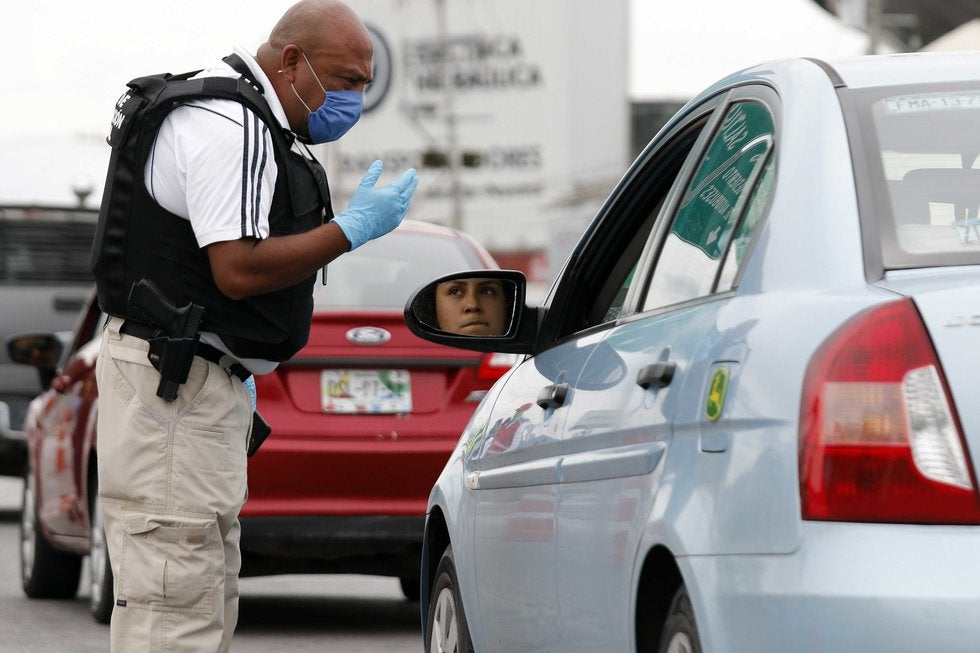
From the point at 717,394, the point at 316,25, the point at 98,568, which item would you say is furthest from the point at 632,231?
the point at 98,568

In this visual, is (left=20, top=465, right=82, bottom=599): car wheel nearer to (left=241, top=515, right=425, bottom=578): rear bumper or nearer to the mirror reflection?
(left=241, top=515, right=425, bottom=578): rear bumper

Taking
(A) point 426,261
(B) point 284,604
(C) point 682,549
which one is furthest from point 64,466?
(C) point 682,549

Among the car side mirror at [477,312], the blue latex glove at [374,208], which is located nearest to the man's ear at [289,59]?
the blue latex glove at [374,208]

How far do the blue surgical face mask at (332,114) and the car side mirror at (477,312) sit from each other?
463 mm

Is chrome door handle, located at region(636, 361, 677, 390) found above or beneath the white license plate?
above

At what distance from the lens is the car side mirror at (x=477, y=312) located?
4438 millimetres

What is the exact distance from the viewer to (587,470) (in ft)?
11.3

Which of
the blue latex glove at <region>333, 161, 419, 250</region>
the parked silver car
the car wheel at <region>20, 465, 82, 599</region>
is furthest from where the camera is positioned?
the parked silver car

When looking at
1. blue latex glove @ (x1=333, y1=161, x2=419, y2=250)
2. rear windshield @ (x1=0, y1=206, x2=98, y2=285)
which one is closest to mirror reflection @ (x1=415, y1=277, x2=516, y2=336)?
blue latex glove @ (x1=333, y1=161, x2=419, y2=250)

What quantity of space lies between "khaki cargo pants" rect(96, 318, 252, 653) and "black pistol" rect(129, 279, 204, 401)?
0.17ft

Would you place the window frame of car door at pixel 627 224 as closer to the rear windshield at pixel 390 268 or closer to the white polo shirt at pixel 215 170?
the white polo shirt at pixel 215 170

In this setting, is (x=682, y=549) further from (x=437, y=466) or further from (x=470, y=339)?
(x=437, y=466)

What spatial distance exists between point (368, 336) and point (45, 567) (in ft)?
9.31

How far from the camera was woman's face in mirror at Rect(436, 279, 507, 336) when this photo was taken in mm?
4477
